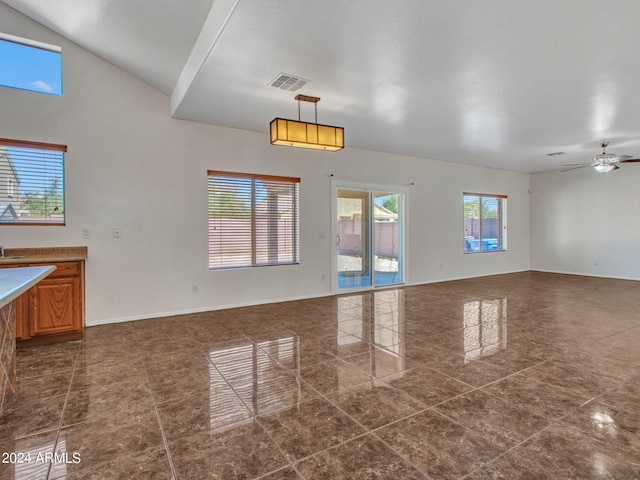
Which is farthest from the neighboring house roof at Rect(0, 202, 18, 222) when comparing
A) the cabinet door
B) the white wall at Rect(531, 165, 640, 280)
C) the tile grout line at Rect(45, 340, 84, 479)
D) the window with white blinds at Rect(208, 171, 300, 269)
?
the white wall at Rect(531, 165, 640, 280)

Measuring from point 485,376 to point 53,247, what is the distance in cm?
486

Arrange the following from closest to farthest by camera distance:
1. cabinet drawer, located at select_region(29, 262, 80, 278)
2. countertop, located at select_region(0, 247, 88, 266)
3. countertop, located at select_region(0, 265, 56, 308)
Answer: countertop, located at select_region(0, 265, 56, 308) → countertop, located at select_region(0, 247, 88, 266) → cabinet drawer, located at select_region(29, 262, 80, 278)

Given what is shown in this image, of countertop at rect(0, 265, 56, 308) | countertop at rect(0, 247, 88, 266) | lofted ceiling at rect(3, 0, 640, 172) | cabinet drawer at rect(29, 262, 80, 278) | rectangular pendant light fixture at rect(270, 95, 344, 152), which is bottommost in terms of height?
cabinet drawer at rect(29, 262, 80, 278)

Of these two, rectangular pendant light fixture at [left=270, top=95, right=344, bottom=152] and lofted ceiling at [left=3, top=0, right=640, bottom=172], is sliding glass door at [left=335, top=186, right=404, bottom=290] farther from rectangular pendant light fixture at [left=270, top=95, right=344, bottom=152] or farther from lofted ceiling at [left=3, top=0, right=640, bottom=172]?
rectangular pendant light fixture at [left=270, top=95, right=344, bottom=152]

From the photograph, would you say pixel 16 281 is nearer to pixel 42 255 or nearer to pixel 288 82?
pixel 42 255

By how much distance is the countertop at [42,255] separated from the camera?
3570mm

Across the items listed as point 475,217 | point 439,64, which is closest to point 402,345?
point 439,64

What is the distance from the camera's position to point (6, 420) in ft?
7.31

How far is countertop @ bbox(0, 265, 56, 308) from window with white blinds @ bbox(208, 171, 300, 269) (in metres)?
2.68

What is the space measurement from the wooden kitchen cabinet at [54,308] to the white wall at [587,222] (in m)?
10.6

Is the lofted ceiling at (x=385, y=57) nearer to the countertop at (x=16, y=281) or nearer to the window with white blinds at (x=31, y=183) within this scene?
the window with white blinds at (x=31, y=183)

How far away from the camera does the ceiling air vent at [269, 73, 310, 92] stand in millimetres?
3537

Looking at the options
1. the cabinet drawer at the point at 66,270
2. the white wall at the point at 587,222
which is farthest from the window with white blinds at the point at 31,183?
the white wall at the point at 587,222

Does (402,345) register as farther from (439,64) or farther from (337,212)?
(337,212)
